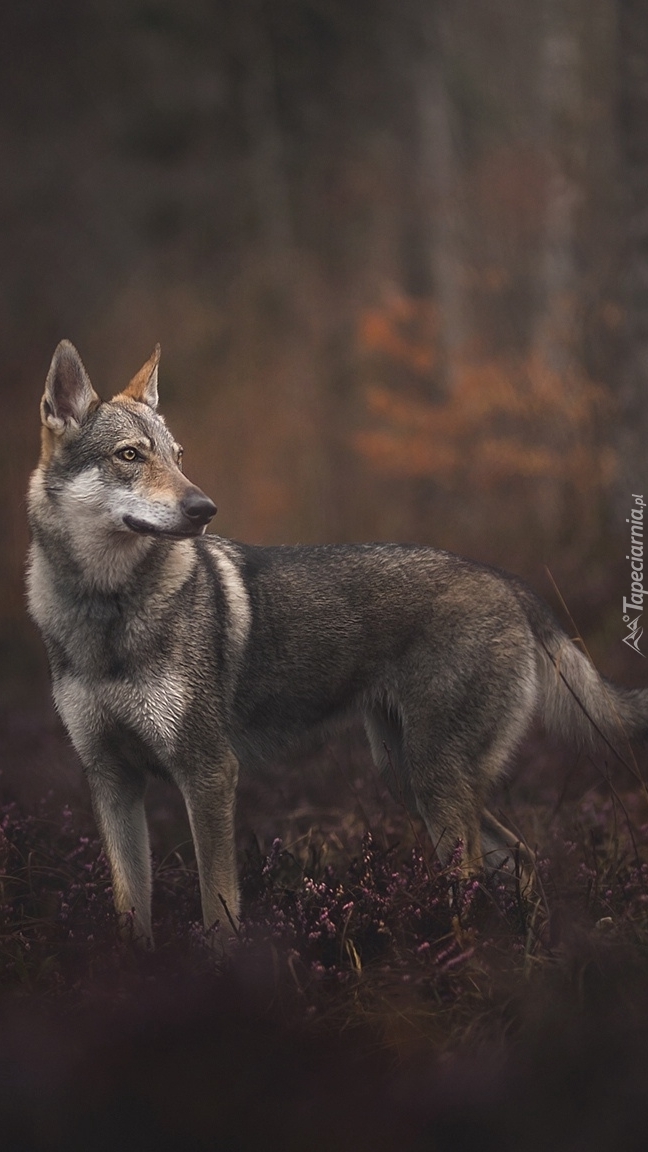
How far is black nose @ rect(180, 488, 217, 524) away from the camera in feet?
12.3

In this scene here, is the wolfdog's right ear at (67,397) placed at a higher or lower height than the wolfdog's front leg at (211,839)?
higher

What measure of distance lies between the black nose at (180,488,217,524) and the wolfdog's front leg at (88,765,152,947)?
116 centimetres

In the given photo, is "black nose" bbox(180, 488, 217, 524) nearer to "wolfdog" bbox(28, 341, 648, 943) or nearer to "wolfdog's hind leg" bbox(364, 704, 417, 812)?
"wolfdog" bbox(28, 341, 648, 943)

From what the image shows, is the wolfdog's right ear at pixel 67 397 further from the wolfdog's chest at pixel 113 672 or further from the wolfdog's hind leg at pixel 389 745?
A: the wolfdog's hind leg at pixel 389 745

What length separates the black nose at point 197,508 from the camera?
374 centimetres

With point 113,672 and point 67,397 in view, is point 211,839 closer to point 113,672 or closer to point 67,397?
point 113,672

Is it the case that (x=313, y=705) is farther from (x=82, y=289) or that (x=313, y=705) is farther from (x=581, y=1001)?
(x=82, y=289)

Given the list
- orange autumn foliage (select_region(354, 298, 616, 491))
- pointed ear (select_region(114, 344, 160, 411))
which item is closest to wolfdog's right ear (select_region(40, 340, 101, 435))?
pointed ear (select_region(114, 344, 160, 411))

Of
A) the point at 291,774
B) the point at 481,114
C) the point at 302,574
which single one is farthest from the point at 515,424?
the point at 481,114

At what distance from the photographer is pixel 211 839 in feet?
13.5

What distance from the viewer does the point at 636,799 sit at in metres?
5.43

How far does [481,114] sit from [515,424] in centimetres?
597

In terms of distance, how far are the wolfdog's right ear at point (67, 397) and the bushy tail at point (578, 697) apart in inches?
84.5

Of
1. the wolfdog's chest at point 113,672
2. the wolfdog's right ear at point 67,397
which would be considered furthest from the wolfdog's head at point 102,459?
the wolfdog's chest at point 113,672
